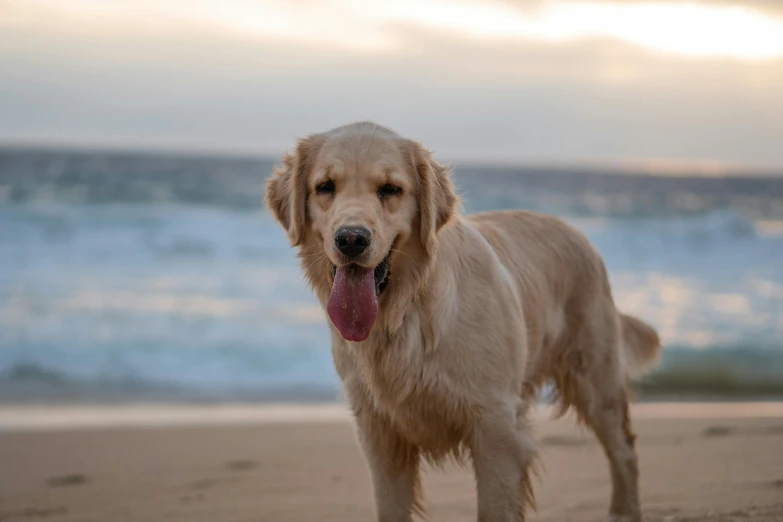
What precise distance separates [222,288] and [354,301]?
406 inches

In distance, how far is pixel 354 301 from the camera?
3443 millimetres

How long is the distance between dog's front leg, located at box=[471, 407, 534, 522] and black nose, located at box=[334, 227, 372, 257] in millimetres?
879

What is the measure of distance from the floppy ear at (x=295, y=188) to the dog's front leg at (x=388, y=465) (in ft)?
2.71

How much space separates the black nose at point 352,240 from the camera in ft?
10.5

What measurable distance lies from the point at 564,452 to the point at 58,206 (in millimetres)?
15369

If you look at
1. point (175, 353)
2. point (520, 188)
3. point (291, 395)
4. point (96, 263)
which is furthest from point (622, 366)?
point (520, 188)

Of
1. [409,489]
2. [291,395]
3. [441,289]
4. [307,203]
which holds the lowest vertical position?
[291,395]

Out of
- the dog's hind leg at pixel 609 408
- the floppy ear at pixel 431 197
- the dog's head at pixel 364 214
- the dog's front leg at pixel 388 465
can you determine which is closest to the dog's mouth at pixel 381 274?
the dog's head at pixel 364 214

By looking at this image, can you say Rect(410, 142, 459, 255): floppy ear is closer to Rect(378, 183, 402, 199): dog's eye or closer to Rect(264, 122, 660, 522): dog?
Rect(264, 122, 660, 522): dog

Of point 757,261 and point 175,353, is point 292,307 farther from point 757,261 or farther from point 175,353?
point 757,261

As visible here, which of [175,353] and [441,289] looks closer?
[441,289]

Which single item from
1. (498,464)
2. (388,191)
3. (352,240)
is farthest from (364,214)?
(498,464)

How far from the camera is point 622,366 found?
191 inches

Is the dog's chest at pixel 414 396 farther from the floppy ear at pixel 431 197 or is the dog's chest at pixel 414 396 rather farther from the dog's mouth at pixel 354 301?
the floppy ear at pixel 431 197
